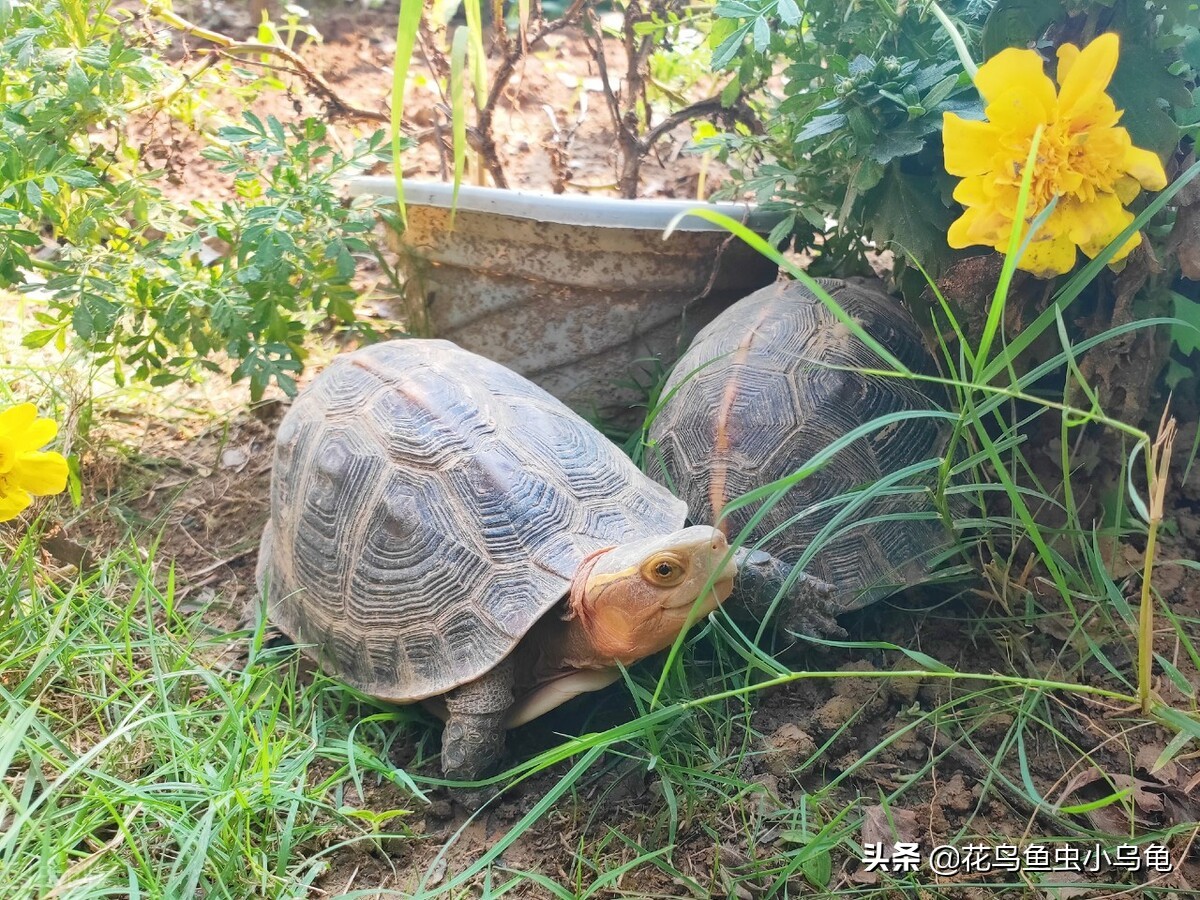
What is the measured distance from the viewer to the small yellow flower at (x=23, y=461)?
1.46 m

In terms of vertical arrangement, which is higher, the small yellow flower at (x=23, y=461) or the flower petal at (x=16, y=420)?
the flower petal at (x=16, y=420)

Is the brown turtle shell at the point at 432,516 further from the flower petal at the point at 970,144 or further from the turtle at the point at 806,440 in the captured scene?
the flower petal at the point at 970,144

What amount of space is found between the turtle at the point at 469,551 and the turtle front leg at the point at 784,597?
0.6 inches

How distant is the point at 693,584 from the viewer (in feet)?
4.44

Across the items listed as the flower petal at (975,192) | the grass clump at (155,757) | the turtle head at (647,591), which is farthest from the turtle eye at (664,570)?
the flower petal at (975,192)

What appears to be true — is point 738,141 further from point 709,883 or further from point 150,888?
point 150,888

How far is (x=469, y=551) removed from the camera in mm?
1541

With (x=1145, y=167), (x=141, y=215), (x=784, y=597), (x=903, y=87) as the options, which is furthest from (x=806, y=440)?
(x=141, y=215)

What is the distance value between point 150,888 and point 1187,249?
182 centimetres

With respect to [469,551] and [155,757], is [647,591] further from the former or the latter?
[155,757]

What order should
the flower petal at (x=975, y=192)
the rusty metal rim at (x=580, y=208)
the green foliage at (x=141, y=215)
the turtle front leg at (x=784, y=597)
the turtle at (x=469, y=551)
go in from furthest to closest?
the rusty metal rim at (x=580, y=208) < the green foliage at (x=141, y=215) < the turtle front leg at (x=784, y=597) < the turtle at (x=469, y=551) < the flower petal at (x=975, y=192)

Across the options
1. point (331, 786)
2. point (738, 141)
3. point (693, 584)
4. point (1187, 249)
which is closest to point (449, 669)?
point (331, 786)

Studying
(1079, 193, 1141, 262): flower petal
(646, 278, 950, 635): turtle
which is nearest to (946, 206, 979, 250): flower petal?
(1079, 193, 1141, 262): flower petal

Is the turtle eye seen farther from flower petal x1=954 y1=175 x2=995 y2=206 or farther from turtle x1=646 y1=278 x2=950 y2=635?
flower petal x1=954 y1=175 x2=995 y2=206
